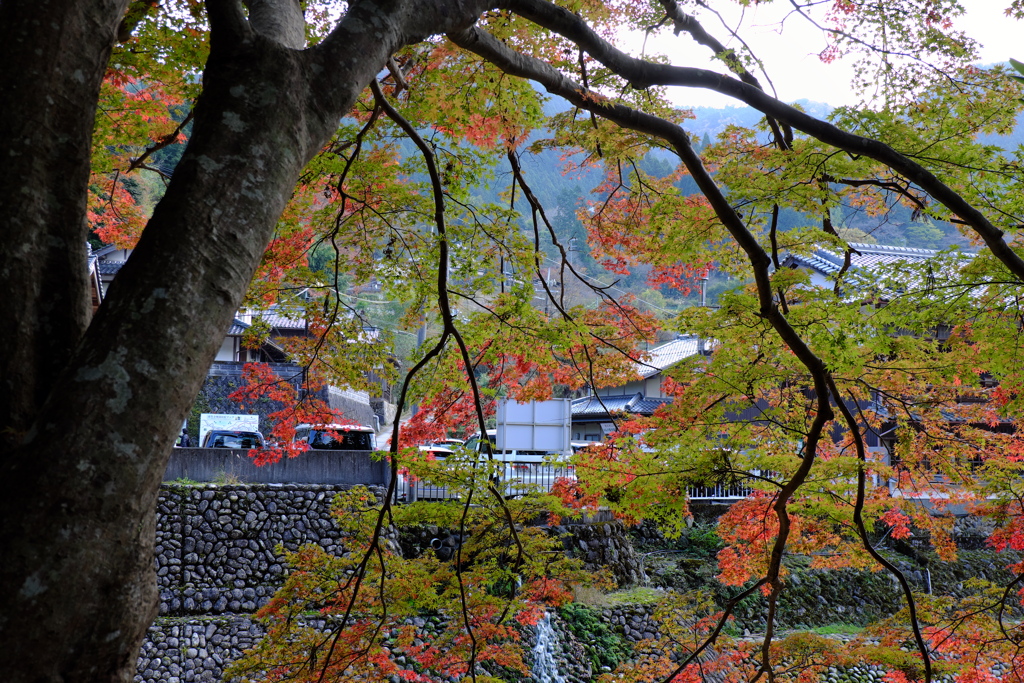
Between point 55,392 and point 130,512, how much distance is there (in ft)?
0.93

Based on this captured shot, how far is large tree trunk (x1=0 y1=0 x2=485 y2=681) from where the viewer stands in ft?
4.15

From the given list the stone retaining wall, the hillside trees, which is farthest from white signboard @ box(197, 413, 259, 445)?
the hillside trees

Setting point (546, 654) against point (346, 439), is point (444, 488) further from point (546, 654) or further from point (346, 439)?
point (546, 654)

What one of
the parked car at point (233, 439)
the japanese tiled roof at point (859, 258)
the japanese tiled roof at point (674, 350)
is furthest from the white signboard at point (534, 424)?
the japanese tiled roof at point (674, 350)

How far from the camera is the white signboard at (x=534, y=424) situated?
12273 mm

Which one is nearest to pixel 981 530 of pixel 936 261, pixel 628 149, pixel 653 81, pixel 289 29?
pixel 936 261

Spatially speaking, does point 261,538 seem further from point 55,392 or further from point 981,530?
point 981,530

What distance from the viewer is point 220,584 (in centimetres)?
1012

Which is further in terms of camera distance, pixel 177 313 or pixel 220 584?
pixel 220 584

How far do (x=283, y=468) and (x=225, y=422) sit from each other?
5.73m

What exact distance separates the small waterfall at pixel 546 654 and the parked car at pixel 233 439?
23.3 feet

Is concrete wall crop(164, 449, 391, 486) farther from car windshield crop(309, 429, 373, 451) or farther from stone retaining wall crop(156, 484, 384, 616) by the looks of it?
car windshield crop(309, 429, 373, 451)

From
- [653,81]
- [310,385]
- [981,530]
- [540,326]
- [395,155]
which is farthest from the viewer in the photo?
[981,530]

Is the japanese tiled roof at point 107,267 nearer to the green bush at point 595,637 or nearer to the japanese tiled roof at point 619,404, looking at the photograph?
the japanese tiled roof at point 619,404
